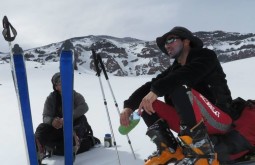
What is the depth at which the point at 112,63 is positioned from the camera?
351ft

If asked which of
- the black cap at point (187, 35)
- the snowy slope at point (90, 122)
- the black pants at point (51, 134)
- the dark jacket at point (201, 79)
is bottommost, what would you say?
the snowy slope at point (90, 122)

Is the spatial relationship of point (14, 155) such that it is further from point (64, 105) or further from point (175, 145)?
point (175, 145)

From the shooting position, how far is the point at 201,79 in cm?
400

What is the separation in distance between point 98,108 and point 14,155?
702 cm

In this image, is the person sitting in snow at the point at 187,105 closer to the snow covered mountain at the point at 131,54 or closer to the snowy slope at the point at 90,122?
the snowy slope at the point at 90,122

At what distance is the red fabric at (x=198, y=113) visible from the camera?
134 inches

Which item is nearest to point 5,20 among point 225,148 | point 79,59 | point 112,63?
point 225,148

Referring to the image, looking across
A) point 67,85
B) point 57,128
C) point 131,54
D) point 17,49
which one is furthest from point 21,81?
point 131,54

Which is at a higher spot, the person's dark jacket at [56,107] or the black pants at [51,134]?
the person's dark jacket at [56,107]

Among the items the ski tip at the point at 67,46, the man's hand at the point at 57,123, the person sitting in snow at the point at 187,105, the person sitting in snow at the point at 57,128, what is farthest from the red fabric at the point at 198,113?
the man's hand at the point at 57,123

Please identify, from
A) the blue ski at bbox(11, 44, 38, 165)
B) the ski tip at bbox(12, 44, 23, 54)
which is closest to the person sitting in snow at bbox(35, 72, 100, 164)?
the blue ski at bbox(11, 44, 38, 165)

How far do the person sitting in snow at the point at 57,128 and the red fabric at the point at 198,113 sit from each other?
7.39ft

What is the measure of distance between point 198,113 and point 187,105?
0.13 metres

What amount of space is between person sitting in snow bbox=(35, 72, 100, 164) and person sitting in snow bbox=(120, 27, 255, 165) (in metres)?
2.32
